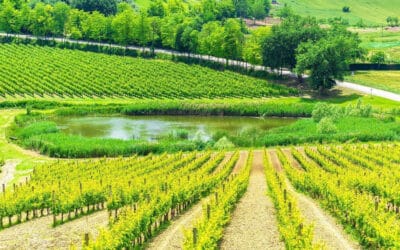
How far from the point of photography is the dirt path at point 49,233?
35.0m

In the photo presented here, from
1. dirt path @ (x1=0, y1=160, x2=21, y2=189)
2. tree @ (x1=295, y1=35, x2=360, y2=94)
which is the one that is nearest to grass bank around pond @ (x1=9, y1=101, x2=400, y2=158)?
dirt path @ (x1=0, y1=160, x2=21, y2=189)

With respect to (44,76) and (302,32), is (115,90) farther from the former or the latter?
(302,32)

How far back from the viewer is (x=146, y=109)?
347ft

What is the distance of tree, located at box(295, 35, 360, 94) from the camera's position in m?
114

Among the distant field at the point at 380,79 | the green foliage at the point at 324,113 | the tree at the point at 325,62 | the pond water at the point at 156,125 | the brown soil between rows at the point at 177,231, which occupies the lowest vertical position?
the pond water at the point at 156,125

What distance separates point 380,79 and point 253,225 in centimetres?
10302

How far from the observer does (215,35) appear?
139125 mm

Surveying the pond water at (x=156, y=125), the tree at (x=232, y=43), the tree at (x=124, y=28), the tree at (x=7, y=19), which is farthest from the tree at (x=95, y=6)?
the pond water at (x=156, y=125)

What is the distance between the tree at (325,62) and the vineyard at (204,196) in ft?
170

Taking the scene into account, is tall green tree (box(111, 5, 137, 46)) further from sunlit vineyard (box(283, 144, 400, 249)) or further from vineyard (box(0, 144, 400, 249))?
vineyard (box(0, 144, 400, 249))

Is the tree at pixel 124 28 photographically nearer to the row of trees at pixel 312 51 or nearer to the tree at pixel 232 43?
the tree at pixel 232 43

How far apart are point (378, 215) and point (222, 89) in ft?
280

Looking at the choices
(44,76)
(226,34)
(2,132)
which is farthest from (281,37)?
(2,132)

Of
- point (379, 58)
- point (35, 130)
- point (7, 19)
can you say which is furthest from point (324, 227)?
point (7, 19)
